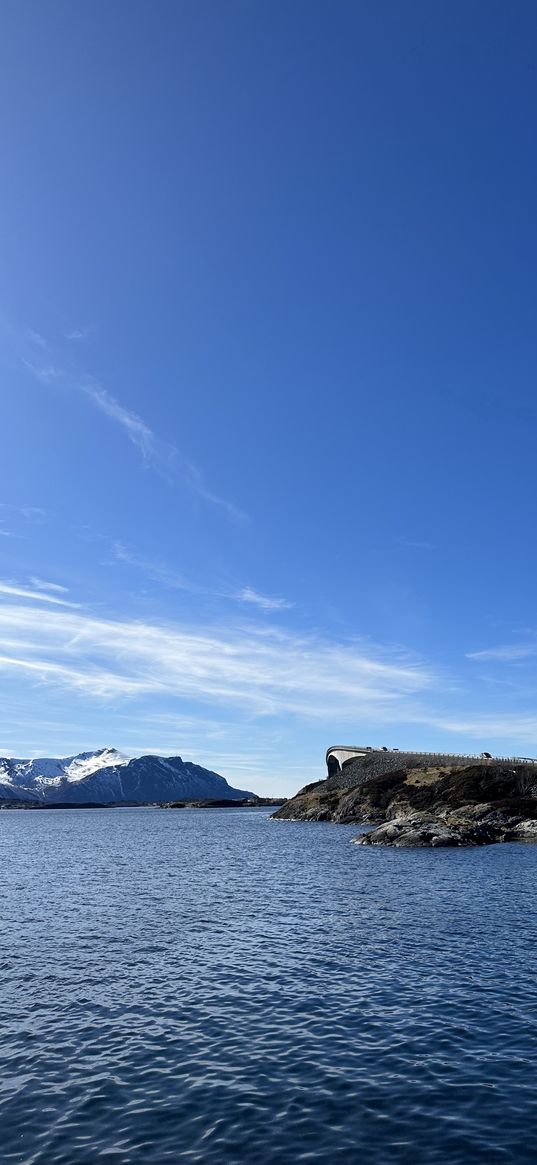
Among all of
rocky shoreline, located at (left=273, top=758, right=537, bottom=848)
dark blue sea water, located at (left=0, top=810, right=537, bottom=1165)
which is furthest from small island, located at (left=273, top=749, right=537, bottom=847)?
dark blue sea water, located at (left=0, top=810, right=537, bottom=1165)

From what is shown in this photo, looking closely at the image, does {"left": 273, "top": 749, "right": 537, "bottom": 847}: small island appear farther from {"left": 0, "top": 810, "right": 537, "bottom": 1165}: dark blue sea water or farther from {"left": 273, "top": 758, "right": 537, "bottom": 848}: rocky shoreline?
{"left": 0, "top": 810, "right": 537, "bottom": 1165}: dark blue sea water

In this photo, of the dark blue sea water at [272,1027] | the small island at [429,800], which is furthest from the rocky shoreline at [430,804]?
the dark blue sea water at [272,1027]

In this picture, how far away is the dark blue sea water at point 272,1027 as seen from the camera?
58.5 feet

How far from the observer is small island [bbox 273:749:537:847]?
9506cm

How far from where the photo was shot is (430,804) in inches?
5007

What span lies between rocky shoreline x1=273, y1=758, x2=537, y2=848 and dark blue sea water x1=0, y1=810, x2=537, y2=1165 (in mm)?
40229

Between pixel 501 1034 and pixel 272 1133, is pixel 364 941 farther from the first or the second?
pixel 272 1133

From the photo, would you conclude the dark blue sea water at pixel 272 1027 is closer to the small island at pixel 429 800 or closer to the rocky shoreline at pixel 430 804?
the rocky shoreline at pixel 430 804

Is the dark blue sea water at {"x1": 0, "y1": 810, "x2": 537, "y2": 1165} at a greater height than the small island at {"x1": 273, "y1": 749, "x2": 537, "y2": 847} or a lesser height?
lesser

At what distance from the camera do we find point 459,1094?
65.9 feet

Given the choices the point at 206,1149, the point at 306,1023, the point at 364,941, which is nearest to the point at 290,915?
the point at 364,941

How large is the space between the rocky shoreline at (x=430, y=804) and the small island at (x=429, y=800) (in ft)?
0.42

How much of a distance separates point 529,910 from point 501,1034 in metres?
23.8

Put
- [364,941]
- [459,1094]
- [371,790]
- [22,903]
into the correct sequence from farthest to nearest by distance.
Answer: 1. [371,790]
2. [22,903]
3. [364,941]
4. [459,1094]
